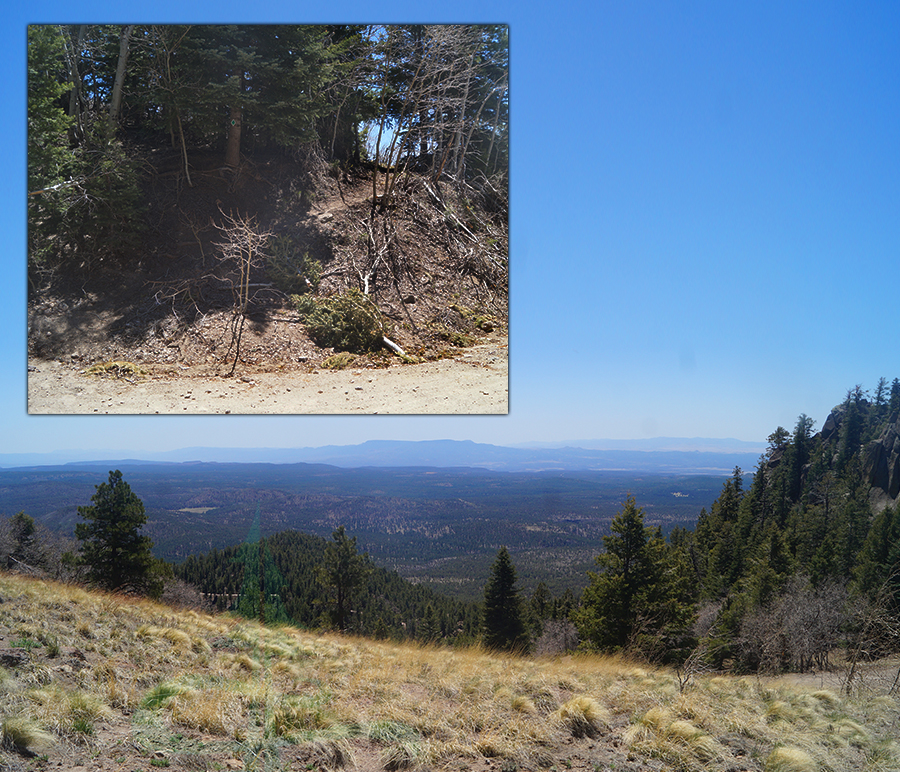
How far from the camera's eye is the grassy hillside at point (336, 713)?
132 inches

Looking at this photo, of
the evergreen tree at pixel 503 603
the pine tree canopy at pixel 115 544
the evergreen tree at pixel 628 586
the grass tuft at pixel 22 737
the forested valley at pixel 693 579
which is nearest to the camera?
the grass tuft at pixel 22 737

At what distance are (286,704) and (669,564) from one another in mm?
15219

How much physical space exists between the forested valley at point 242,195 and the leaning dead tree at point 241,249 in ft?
0.04

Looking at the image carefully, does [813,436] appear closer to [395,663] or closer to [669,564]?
[669,564]

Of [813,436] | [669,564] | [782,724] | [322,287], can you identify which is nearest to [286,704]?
[322,287]

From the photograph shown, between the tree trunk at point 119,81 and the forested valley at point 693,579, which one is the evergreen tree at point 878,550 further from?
the tree trunk at point 119,81

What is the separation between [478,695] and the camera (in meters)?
4.85

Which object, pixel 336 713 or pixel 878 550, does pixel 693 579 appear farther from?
pixel 336 713

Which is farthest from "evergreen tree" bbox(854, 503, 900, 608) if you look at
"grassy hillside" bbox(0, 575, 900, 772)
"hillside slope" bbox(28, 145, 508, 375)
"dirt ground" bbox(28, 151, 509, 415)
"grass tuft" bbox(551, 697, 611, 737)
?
"hillside slope" bbox(28, 145, 508, 375)

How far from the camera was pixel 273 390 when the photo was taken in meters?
3.87

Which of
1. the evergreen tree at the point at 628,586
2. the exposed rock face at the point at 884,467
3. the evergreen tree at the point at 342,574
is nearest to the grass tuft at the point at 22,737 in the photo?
the evergreen tree at the point at 342,574

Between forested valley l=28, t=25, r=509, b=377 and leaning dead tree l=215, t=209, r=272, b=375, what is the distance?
0.01 meters

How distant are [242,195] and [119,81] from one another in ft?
3.81

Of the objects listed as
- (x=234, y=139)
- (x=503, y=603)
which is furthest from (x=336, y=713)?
(x=503, y=603)
